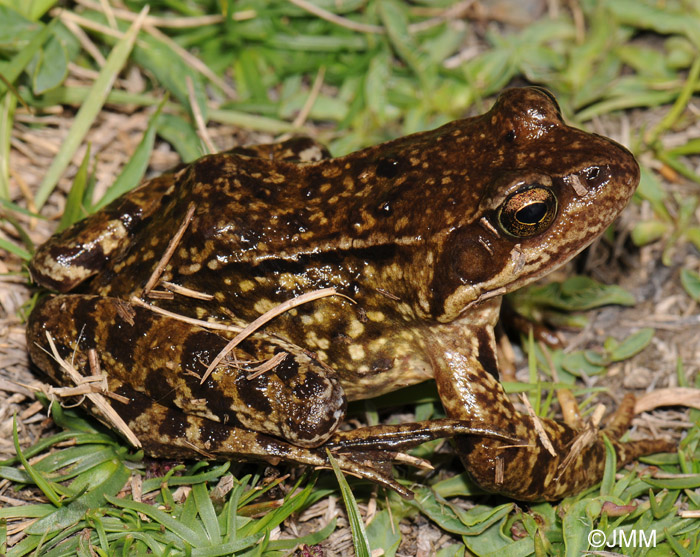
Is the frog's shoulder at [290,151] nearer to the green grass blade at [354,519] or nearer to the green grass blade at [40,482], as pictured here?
the green grass blade at [354,519]

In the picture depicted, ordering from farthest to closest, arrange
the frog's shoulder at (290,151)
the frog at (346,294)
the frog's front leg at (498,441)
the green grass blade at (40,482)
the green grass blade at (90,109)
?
the green grass blade at (90,109) → the frog's shoulder at (290,151) → the frog's front leg at (498,441) → the green grass blade at (40,482) → the frog at (346,294)

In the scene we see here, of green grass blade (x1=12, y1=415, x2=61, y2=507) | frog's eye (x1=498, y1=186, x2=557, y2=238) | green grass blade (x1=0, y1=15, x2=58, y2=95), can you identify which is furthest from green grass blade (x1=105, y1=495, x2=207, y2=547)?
green grass blade (x1=0, y1=15, x2=58, y2=95)

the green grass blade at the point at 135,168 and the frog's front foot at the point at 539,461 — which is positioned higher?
the green grass blade at the point at 135,168

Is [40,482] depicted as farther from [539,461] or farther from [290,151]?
[539,461]

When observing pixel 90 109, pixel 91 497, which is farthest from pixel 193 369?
pixel 90 109

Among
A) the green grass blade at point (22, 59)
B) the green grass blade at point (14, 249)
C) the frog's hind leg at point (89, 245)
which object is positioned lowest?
the green grass blade at point (14, 249)

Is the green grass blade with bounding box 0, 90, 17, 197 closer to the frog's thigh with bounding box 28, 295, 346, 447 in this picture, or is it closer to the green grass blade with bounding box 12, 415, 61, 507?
the frog's thigh with bounding box 28, 295, 346, 447

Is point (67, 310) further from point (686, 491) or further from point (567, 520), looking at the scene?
point (686, 491)

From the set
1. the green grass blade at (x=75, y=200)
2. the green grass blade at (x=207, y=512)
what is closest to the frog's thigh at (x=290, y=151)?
the green grass blade at (x=75, y=200)
